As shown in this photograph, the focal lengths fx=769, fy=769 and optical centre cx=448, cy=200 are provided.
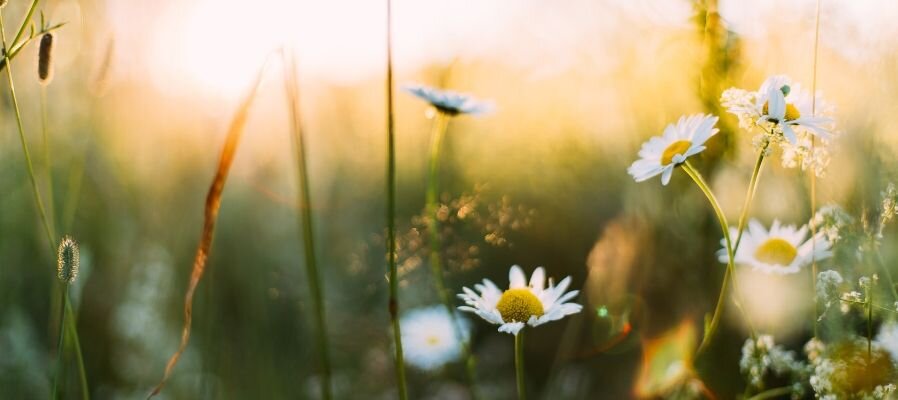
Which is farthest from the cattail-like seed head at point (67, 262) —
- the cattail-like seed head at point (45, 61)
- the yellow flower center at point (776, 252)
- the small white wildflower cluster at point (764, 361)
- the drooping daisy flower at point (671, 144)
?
the yellow flower center at point (776, 252)

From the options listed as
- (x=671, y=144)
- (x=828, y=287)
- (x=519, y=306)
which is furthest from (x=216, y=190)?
(x=828, y=287)

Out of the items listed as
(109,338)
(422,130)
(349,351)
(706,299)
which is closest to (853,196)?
(706,299)

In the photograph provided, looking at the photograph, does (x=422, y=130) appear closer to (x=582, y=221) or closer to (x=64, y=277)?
(x=582, y=221)

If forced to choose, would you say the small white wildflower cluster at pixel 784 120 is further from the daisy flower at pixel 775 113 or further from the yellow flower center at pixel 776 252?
the yellow flower center at pixel 776 252

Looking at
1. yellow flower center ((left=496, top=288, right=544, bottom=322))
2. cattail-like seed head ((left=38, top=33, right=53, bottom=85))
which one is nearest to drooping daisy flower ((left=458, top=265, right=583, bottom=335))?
yellow flower center ((left=496, top=288, right=544, bottom=322))

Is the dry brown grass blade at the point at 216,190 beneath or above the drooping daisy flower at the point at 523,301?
above
